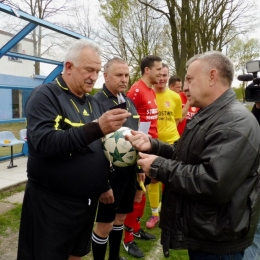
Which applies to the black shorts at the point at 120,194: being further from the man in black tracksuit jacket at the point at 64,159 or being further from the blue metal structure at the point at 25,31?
the blue metal structure at the point at 25,31

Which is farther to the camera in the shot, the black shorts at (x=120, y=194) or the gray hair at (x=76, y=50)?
the black shorts at (x=120, y=194)

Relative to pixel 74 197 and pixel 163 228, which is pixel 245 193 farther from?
pixel 74 197

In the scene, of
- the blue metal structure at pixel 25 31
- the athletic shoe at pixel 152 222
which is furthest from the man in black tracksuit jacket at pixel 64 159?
the blue metal structure at pixel 25 31

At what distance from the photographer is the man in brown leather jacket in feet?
5.14

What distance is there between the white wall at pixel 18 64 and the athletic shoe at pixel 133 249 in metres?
4.13

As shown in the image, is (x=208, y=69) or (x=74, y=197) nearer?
(x=208, y=69)

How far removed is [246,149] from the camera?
1574mm

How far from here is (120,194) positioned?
2.74 meters

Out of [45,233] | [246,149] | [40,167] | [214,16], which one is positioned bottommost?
[45,233]

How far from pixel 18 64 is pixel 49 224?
609 cm

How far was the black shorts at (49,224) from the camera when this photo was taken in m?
1.98

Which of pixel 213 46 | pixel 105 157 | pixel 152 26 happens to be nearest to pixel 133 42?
pixel 152 26

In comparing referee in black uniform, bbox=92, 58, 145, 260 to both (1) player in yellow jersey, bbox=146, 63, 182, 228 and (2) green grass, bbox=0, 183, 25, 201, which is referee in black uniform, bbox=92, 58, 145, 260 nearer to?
(1) player in yellow jersey, bbox=146, 63, 182, 228

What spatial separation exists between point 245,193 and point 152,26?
2001 cm
